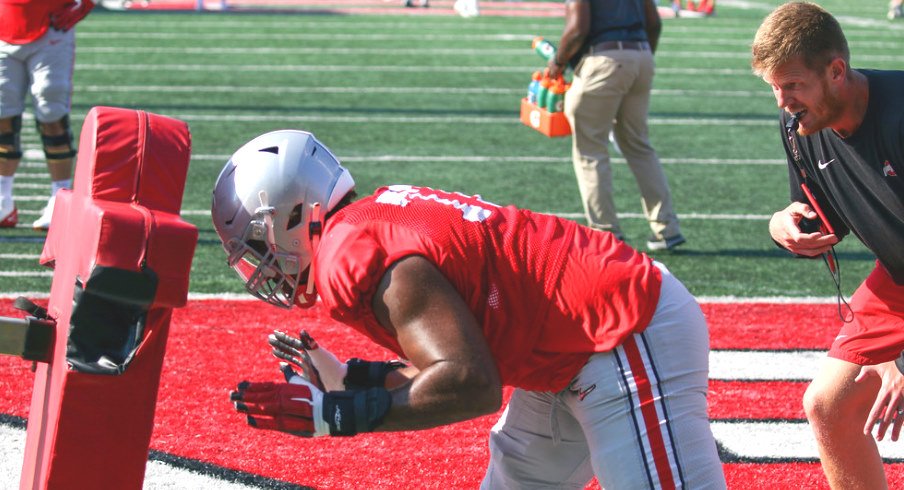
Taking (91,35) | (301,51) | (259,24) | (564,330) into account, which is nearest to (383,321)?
(564,330)

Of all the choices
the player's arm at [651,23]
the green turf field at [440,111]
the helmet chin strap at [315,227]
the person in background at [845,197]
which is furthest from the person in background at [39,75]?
the person in background at [845,197]

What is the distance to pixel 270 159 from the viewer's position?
3016mm

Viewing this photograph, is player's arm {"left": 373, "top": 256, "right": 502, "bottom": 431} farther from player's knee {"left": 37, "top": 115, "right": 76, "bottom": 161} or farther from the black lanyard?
player's knee {"left": 37, "top": 115, "right": 76, "bottom": 161}

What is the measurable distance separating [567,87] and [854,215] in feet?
14.2

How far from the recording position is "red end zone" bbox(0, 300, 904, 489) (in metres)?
4.38

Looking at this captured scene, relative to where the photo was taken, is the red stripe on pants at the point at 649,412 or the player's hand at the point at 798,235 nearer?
the red stripe on pants at the point at 649,412

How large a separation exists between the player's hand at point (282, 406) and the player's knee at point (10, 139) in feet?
18.5

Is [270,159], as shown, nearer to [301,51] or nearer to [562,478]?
[562,478]

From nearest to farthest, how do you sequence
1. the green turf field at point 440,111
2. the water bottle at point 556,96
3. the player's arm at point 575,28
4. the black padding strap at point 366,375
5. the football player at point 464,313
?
the football player at point 464,313 < the black padding strap at point 366,375 < the player's arm at point 575,28 < the green turf field at point 440,111 < the water bottle at point 556,96

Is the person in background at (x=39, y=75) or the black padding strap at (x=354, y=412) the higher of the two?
the black padding strap at (x=354, y=412)

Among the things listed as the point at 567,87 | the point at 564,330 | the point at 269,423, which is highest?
the point at 564,330

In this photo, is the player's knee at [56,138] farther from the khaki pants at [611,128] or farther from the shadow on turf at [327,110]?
the shadow on turf at [327,110]

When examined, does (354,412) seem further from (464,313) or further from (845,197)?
(845,197)

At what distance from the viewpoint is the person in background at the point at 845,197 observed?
11.1ft
